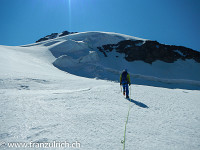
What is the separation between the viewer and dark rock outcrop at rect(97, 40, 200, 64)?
3409 cm

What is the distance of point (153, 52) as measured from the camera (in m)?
35.1

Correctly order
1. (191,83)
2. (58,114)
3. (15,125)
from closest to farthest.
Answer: (15,125)
(58,114)
(191,83)

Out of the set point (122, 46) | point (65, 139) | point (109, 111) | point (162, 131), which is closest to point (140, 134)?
point (162, 131)

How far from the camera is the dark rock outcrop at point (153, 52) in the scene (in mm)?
34094

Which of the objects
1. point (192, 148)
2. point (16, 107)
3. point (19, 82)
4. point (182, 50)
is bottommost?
point (192, 148)

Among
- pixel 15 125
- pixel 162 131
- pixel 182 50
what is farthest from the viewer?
pixel 182 50

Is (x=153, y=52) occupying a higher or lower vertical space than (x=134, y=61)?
higher

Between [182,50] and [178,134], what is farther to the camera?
[182,50]

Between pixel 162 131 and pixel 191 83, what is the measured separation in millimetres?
28719

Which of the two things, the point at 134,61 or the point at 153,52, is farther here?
the point at 153,52

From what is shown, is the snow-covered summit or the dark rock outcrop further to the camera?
the dark rock outcrop

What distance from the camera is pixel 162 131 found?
3.30m

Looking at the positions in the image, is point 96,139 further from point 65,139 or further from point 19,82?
point 19,82

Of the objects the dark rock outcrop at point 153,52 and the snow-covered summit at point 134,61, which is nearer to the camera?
the snow-covered summit at point 134,61
